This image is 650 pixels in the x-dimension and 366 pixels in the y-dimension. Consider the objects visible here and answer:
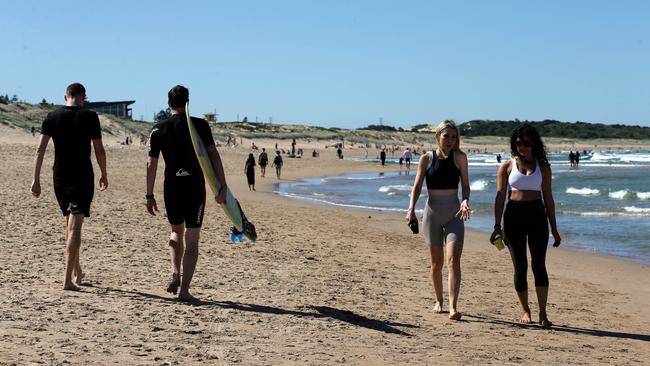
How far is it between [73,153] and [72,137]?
131 millimetres

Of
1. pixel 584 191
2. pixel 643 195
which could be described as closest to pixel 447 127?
pixel 643 195

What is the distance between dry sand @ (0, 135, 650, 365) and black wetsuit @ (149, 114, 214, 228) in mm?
760

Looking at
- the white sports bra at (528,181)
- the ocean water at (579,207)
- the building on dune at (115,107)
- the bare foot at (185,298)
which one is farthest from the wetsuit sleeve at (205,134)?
the building on dune at (115,107)

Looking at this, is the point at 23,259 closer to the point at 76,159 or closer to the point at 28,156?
the point at 76,159

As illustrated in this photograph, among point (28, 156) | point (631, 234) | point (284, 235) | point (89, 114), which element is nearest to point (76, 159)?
point (89, 114)

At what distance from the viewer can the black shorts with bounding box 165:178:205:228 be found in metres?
6.41

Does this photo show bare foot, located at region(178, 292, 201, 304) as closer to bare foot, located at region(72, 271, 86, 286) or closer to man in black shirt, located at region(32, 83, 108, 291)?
man in black shirt, located at region(32, 83, 108, 291)

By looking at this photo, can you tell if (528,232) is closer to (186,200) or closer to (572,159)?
(186,200)

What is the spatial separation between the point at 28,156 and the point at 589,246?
31.5m

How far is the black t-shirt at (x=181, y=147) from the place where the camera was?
21.0 feet

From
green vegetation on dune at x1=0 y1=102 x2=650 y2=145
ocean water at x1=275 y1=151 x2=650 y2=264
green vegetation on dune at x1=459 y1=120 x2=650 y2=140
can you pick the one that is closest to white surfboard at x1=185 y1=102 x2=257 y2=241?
green vegetation on dune at x1=0 y1=102 x2=650 y2=145

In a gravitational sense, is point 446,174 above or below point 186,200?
above

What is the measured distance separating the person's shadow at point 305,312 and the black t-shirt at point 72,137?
1.00 m

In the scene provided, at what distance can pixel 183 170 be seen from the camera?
6.42 m
